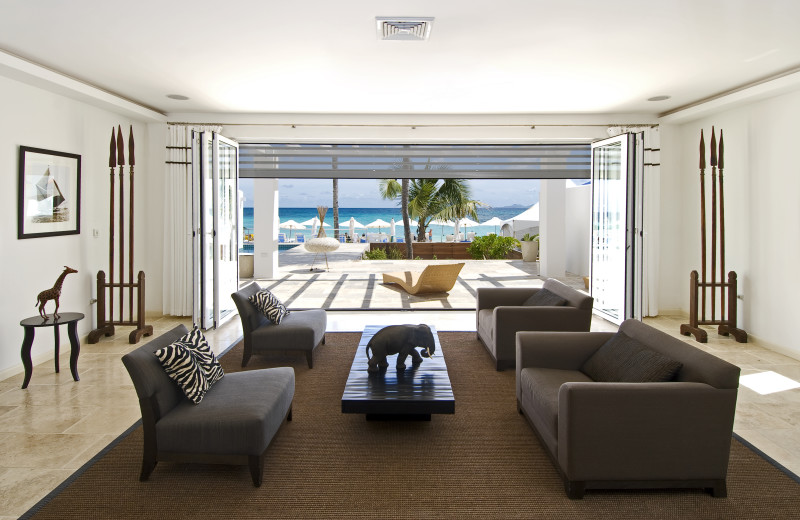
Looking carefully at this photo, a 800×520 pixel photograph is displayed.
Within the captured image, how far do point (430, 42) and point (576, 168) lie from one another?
15.5 ft

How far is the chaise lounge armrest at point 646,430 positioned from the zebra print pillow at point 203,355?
1.95 m

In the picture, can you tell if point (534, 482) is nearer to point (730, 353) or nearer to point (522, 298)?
point (522, 298)

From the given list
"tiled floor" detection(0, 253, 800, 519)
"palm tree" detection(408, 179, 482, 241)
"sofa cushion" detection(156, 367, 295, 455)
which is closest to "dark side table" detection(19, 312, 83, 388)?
"tiled floor" detection(0, 253, 800, 519)

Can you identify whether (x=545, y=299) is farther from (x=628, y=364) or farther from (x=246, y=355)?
(x=246, y=355)

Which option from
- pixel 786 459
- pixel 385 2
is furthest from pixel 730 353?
pixel 385 2

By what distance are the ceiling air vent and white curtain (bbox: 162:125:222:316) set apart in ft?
11.9

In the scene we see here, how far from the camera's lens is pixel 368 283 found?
1012 cm

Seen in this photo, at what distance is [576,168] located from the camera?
8336 mm

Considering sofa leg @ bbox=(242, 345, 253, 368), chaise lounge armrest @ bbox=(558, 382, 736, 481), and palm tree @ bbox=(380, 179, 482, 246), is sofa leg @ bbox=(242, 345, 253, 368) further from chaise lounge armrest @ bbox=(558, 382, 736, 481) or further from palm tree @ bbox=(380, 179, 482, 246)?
palm tree @ bbox=(380, 179, 482, 246)

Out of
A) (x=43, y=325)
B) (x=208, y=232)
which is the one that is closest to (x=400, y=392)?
(x=43, y=325)

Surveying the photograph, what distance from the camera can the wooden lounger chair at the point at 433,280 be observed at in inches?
337

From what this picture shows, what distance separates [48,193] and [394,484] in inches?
173

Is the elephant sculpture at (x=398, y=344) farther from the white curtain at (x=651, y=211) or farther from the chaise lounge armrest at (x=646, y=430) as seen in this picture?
the white curtain at (x=651, y=211)

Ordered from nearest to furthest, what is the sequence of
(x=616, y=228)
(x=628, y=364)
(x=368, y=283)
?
(x=628, y=364)
(x=616, y=228)
(x=368, y=283)
